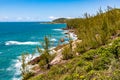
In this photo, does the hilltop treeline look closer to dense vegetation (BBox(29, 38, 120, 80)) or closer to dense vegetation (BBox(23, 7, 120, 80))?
dense vegetation (BBox(23, 7, 120, 80))

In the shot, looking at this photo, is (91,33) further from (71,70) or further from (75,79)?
(75,79)

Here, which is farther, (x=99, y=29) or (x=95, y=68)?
(x=99, y=29)

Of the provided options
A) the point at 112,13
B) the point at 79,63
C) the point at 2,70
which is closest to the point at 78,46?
the point at 79,63

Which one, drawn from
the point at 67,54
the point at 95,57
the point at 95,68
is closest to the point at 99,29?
the point at 67,54

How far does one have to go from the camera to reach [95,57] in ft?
37.5

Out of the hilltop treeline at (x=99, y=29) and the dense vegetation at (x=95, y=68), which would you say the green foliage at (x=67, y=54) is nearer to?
the hilltop treeline at (x=99, y=29)

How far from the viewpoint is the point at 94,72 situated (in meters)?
9.23

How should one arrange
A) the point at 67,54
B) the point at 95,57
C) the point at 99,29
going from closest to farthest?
the point at 95,57
the point at 67,54
the point at 99,29

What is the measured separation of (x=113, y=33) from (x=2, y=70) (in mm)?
11761

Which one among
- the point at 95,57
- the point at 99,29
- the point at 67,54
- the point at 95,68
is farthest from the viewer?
the point at 99,29

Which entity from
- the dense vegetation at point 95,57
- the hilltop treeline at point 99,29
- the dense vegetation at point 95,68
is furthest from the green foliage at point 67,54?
the dense vegetation at point 95,68

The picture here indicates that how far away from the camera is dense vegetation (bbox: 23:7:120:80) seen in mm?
8984

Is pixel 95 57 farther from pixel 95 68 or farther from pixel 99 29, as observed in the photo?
pixel 99 29

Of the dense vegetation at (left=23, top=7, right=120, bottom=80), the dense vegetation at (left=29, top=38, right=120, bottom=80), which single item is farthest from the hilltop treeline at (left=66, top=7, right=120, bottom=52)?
the dense vegetation at (left=29, top=38, right=120, bottom=80)
